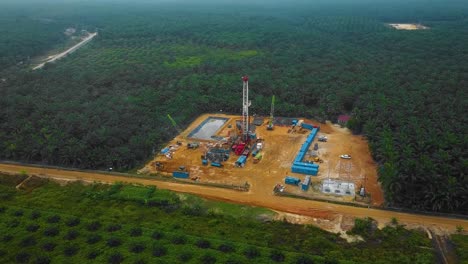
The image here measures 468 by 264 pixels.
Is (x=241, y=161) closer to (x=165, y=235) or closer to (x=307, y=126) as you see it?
(x=307, y=126)

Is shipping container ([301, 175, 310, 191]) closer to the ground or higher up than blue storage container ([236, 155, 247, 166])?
higher up

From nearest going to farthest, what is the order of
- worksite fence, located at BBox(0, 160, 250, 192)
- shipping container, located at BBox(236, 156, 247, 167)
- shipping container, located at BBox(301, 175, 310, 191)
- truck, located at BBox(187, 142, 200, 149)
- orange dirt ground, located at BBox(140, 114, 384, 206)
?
shipping container, located at BBox(301, 175, 310, 191) < worksite fence, located at BBox(0, 160, 250, 192) < orange dirt ground, located at BBox(140, 114, 384, 206) < shipping container, located at BBox(236, 156, 247, 167) < truck, located at BBox(187, 142, 200, 149)

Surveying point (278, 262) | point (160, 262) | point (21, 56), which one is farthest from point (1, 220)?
point (21, 56)

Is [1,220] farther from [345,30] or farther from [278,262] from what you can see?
[345,30]

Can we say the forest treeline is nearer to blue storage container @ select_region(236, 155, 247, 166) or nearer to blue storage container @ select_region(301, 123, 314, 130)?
blue storage container @ select_region(301, 123, 314, 130)

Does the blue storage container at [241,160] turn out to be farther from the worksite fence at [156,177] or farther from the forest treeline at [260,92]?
the forest treeline at [260,92]

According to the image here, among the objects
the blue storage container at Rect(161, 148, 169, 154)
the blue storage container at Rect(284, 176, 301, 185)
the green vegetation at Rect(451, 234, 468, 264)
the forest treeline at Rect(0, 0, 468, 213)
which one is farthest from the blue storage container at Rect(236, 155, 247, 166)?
the green vegetation at Rect(451, 234, 468, 264)
